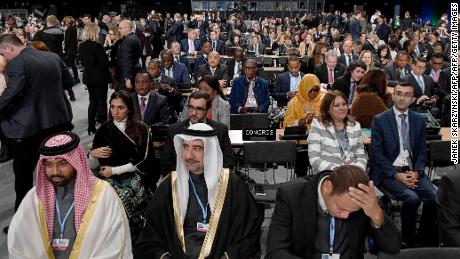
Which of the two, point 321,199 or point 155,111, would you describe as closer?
point 321,199

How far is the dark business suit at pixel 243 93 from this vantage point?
695 cm

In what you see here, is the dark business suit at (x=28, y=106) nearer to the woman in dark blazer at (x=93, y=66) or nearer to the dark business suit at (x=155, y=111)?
the dark business suit at (x=155, y=111)

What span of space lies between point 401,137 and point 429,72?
170 inches

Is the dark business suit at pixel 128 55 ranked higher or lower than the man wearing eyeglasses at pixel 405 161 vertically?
higher

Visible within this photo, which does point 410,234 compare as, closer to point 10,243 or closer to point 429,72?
point 10,243

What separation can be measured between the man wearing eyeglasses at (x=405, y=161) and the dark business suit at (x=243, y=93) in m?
2.66

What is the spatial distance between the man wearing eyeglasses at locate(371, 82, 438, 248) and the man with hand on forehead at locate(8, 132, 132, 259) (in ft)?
8.03

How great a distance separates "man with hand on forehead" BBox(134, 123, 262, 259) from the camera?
295 cm

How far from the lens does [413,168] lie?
445 centimetres

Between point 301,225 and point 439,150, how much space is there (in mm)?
2451

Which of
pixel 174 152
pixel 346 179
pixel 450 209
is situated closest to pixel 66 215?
pixel 346 179

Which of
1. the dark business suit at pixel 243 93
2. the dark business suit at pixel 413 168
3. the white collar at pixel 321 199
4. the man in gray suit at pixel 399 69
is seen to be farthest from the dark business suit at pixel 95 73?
the white collar at pixel 321 199

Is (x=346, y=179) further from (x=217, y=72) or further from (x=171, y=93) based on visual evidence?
(x=217, y=72)

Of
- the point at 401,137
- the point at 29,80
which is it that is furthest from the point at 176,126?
the point at 401,137
